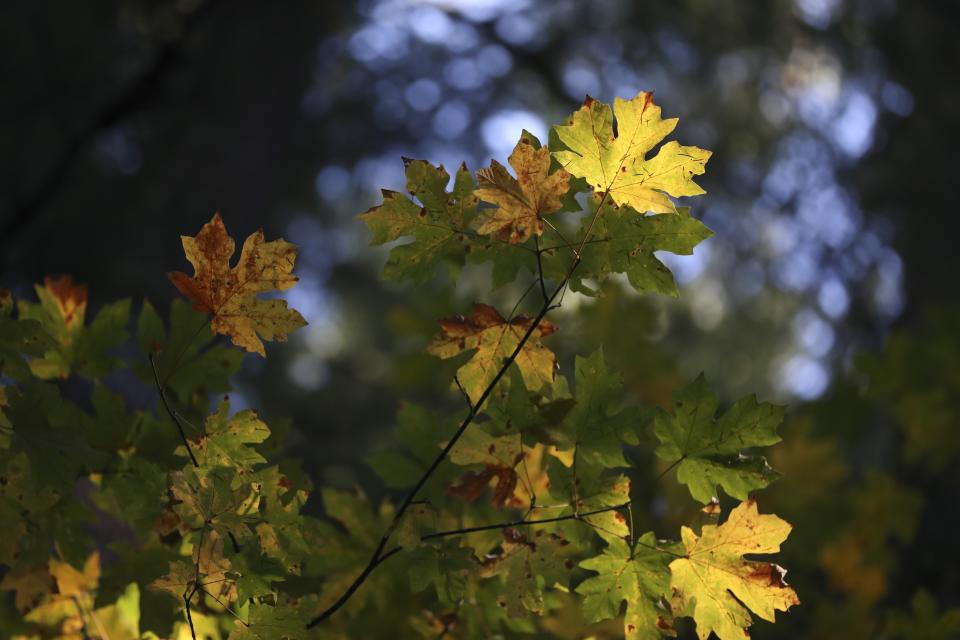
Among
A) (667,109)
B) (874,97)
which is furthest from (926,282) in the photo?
(667,109)

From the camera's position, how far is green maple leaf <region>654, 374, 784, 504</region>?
92 centimetres

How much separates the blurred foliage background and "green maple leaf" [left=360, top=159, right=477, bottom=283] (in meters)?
0.95

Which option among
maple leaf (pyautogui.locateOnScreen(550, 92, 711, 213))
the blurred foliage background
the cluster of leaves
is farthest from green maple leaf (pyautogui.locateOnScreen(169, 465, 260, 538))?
the blurred foliage background

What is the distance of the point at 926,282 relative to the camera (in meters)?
4.55

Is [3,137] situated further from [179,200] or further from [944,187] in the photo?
[944,187]

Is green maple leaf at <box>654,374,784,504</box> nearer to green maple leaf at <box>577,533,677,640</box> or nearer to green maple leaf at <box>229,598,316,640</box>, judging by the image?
green maple leaf at <box>577,533,677,640</box>

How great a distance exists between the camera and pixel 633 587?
91cm

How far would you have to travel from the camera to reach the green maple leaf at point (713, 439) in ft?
3.02

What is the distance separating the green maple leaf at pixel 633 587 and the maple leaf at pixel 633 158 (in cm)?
34

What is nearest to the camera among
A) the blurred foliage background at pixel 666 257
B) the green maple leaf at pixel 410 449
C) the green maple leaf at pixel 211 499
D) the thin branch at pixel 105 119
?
the green maple leaf at pixel 211 499

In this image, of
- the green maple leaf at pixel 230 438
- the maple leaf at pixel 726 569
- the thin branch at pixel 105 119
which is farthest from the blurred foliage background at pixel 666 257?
the green maple leaf at pixel 230 438

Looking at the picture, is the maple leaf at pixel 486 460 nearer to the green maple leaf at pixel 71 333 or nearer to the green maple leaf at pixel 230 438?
the green maple leaf at pixel 230 438

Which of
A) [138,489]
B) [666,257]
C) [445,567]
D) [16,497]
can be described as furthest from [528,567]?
[666,257]

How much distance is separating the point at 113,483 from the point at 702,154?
73 cm
